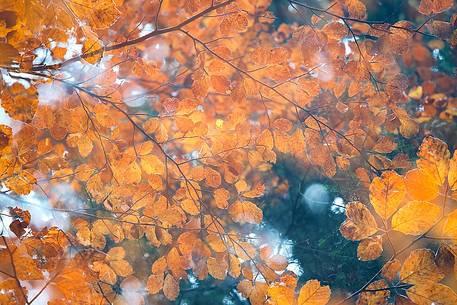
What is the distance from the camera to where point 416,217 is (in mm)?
1073

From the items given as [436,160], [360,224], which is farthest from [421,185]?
[360,224]

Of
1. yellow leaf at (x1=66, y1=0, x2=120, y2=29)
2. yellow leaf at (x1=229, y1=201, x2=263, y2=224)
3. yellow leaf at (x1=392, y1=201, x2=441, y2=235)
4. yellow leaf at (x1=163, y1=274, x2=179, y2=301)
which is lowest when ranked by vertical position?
yellow leaf at (x1=163, y1=274, x2=179, y2=301)

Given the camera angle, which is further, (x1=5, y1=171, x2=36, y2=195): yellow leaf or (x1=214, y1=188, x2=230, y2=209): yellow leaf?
(x1=214, y1=188, x2=230, y2=209): yellow leaf

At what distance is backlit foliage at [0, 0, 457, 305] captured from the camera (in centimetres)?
107

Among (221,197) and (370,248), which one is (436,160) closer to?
(370,248)

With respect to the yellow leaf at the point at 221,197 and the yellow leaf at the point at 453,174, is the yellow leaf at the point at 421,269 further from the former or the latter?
the yellow leaf at the point at 221,197

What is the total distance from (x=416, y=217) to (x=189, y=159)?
43.0 inches

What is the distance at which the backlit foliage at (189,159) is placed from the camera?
3.50 feet

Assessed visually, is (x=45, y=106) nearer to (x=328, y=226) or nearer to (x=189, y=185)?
(x=189, y=185)

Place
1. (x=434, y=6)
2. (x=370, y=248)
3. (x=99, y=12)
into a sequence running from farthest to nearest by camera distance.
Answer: (x=434, y=6), (x=370, y=248), (x=99, y=12)

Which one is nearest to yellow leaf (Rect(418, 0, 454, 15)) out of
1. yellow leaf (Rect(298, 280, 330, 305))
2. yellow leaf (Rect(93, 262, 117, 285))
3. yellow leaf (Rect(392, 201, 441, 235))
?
yellow leaf (Rect(392, 201, 441, 235))

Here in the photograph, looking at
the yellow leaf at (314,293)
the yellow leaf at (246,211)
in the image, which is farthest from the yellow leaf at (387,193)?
the yellow leaf at (246,211)

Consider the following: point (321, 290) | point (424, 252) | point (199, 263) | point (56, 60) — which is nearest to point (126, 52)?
point (56, 60)

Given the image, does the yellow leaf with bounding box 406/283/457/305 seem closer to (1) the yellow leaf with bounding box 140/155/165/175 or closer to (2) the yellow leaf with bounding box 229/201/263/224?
(2) the yellow leaf with bounding box 229/201/263/224
